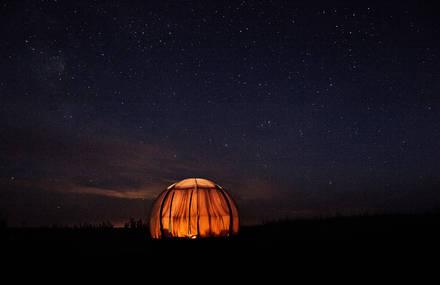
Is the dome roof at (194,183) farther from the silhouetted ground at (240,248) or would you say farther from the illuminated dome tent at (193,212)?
the silhouetted ground at (240,248)

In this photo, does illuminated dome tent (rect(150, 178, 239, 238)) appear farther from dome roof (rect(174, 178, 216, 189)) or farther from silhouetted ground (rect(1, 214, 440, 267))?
silhouetted ground (rect(1, 214, 440, 267))

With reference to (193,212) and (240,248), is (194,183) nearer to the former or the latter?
(193,212)

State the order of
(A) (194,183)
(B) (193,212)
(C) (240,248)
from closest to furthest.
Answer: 1. (C) (240,248)
2. (B) (193,212)
3. (A) (194,183)

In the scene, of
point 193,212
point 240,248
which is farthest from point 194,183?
point 240,248

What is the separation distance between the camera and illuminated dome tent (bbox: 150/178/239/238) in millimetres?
7539

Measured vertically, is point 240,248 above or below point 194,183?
below

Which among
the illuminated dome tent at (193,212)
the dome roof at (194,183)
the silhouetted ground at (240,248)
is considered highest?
the dome roof at (194,183)

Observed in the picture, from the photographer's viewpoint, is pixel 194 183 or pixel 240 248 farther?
pixel 194 183

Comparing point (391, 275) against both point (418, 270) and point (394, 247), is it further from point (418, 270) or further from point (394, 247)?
point (394, 247)

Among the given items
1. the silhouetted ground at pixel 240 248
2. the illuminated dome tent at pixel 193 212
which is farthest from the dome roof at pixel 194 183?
the silhouetted ground at pixel 240 248

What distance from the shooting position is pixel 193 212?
759 centimetres

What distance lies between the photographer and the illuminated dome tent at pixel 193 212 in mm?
7539

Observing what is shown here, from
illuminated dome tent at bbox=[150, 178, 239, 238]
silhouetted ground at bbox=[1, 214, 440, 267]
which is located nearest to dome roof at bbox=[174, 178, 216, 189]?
illuminated dome tent at bbox=[150, 178, 239, 238]

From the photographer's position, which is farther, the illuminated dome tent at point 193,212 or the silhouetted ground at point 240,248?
the illuminated dome tent at point 193,212
